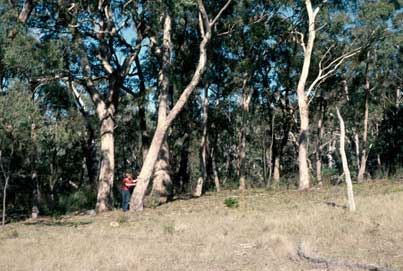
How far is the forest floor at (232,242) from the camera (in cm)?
980

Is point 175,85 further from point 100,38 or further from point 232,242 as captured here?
point 232,242

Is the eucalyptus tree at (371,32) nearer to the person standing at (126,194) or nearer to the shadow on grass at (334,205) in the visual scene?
the shadow on grass at (334,205)

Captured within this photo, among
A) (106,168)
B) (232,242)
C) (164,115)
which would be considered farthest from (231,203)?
(232,242)

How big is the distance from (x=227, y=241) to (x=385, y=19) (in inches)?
825

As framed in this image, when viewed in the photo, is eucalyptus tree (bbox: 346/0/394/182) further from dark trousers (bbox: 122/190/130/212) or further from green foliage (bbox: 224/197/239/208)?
dark trousers (bbox: 122/190/130/212)

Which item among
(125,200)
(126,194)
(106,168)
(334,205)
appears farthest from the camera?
(106,168)

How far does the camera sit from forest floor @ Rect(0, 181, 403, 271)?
9.80 m

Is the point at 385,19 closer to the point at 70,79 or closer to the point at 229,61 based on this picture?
the point at 229,61

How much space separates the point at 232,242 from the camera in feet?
39.7

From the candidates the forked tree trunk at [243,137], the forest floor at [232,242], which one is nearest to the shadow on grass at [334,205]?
the forest floor at [232,242]

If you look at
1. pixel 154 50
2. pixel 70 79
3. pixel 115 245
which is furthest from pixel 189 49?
pixel 115 245

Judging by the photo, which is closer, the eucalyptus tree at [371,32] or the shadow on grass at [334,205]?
the shadow on grass at [334,205]

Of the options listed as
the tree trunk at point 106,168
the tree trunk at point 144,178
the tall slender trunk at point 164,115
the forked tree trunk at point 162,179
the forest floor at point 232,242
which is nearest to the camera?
the forest floor at point 232,242

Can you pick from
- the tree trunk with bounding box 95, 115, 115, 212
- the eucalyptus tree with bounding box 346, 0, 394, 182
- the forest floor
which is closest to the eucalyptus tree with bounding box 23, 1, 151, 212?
the tree trunk with bounding box 95, 115, 115, 212
